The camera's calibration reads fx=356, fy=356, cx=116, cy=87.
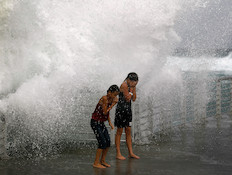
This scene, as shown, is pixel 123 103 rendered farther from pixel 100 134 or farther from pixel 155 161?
pixel 155 161

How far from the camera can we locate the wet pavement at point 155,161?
18.2ft

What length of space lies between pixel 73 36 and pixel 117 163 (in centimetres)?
589

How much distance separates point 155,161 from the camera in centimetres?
626

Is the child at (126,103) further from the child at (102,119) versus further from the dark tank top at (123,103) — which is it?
the child at (102,119)

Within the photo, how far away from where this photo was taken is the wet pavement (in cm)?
555

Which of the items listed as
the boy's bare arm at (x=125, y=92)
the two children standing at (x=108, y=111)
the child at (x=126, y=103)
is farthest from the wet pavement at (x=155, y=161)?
the boy's bare arm at (x=125, y=92)

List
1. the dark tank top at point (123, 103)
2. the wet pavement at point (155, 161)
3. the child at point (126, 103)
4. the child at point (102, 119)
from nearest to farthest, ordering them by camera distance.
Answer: the wet pavement at point (155, 161), the child at point (102, 119), the child at point (126, 103), the dark tank top at point (123, 103)

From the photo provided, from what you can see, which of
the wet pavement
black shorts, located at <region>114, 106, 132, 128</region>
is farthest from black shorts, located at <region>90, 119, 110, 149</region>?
black shorts, located at <region>114, 106, 132, 128</region>

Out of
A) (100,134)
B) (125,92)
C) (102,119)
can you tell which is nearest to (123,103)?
(125,92)

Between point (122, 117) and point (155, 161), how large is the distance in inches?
38.5

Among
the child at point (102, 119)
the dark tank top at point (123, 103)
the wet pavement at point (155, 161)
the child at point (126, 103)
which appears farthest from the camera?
the dark tank top at point (123, 103)

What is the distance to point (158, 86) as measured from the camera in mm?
10594

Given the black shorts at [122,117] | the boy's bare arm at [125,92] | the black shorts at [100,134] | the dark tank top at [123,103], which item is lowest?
the black shorts at [100,134]

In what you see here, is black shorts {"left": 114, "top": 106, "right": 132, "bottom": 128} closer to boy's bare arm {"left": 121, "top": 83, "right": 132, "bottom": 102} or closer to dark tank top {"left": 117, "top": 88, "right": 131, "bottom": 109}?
dark tank top {"left": 117, "top": 88, "right": 131, "bottom": 109}
